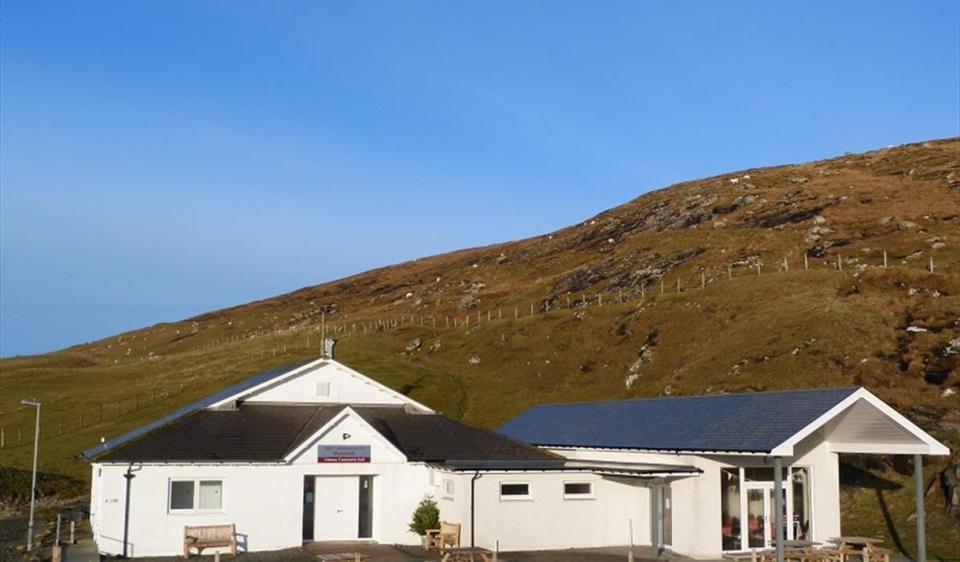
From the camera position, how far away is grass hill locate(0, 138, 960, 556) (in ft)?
190

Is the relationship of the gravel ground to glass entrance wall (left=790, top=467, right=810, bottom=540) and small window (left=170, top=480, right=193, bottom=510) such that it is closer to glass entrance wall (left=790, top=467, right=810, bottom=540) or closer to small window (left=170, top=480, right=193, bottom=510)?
small window (left=170, top=480, right=193, bottom=510)

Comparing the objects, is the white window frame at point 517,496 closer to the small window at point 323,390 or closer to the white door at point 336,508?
the white door at point 336,508

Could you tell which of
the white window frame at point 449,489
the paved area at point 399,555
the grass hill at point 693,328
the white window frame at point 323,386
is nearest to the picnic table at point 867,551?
the paved area at point 399,555

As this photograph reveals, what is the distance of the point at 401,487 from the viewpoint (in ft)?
122

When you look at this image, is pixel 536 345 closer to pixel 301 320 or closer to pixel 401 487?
pixel 401 487

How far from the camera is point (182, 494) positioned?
34.2m

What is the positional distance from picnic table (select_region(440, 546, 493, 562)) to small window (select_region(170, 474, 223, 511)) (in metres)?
8.78

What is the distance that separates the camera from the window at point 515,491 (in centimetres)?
3416

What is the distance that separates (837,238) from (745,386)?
47918mm

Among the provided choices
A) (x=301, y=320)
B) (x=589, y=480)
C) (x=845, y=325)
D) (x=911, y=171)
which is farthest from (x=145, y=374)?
(x=911, y=171)

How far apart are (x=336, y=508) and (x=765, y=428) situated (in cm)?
1632

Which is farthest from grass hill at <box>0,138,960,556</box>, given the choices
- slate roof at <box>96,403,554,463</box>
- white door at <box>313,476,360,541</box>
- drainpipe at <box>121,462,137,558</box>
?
drainpipe at <box>121,462,137,558</box>

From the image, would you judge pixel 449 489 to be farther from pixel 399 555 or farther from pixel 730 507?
pixel 730 507

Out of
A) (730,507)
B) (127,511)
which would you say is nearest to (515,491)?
(730,507)
